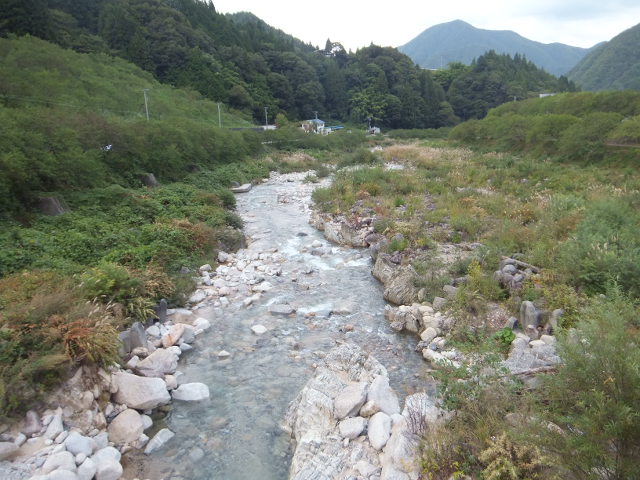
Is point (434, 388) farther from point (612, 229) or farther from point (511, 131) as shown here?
point (511, 131)

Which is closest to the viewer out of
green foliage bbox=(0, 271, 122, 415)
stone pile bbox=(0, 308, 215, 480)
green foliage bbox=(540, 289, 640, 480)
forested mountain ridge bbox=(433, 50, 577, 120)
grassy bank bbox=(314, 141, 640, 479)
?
green foliage bbox=(540, 289, 640, 480)

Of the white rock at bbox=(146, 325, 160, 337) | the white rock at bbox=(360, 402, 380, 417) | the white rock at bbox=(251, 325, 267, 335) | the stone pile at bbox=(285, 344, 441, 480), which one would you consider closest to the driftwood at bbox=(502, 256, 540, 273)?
the stone pile at bbox=(285, 344, 441, 480)

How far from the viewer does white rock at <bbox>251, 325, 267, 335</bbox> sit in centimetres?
855

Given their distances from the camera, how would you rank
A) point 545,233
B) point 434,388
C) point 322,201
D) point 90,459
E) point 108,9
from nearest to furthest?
point 90,459 → point 434,388 → point 545,233 → point 322,201 → point 108,9

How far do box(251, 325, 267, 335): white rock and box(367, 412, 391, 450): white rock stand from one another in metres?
3.66

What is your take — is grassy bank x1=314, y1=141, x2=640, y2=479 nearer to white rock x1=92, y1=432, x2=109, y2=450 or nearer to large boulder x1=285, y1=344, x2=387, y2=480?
large boulder x1=285, y1=344, x2=387, y2=480

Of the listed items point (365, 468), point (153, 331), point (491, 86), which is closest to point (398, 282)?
point (153, 331)

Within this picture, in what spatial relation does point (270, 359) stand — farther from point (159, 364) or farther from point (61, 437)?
point (61, 437)

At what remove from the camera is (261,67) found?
253 ft

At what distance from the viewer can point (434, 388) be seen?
21.3 feet

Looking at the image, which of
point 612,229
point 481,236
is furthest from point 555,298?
point 481,236

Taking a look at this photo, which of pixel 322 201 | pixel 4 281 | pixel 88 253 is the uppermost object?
pixel 4 281

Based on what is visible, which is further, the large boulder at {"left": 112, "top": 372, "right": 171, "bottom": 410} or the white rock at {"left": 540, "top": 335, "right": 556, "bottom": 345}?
the white rock at {"left": 540, "top": 335, "right": 556, "bottom": 345}

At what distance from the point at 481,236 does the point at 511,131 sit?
28.5m
